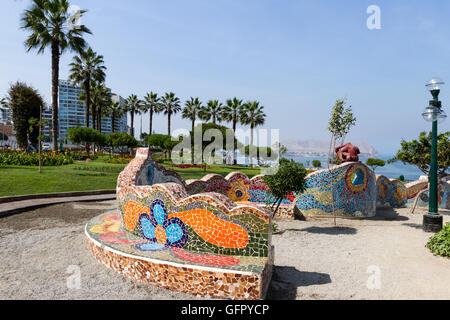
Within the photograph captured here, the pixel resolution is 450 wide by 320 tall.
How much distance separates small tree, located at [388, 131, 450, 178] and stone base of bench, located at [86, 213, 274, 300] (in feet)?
43.7

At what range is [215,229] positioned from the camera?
5.62m

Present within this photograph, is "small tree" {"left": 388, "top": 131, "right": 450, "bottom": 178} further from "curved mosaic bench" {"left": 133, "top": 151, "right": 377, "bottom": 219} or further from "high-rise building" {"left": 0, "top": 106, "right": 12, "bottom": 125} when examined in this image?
"high-rise building" {"left": 0, "top": 106, "right": 12, "bottom": 125}

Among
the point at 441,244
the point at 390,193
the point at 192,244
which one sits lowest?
the point at 441,244

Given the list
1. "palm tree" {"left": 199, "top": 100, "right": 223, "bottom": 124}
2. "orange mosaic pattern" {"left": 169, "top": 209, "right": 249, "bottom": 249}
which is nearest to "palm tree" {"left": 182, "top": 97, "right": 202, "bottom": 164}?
"palm tree" {"left": 199, "top": 100, "right": 223, "bottom": 124}

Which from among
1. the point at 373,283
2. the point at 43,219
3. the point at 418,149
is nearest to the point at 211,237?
the point at 373,283

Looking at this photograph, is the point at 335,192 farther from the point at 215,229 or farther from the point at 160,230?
the point at 160,230

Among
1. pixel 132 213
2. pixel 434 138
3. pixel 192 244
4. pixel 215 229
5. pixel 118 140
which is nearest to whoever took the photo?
pixel 215 229

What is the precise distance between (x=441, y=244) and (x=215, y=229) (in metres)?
5.97

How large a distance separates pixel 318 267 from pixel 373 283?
1.23 metres

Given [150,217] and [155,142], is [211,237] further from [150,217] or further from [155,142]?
[155,142]

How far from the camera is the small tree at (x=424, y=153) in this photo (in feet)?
46.9

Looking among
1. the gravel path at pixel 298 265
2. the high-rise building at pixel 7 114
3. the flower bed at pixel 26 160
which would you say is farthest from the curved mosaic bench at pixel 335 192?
the high-rise building at pixel 7 114

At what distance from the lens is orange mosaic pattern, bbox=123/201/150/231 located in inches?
267

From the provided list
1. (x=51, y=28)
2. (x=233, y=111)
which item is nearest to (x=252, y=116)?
(x=233, y=111)
